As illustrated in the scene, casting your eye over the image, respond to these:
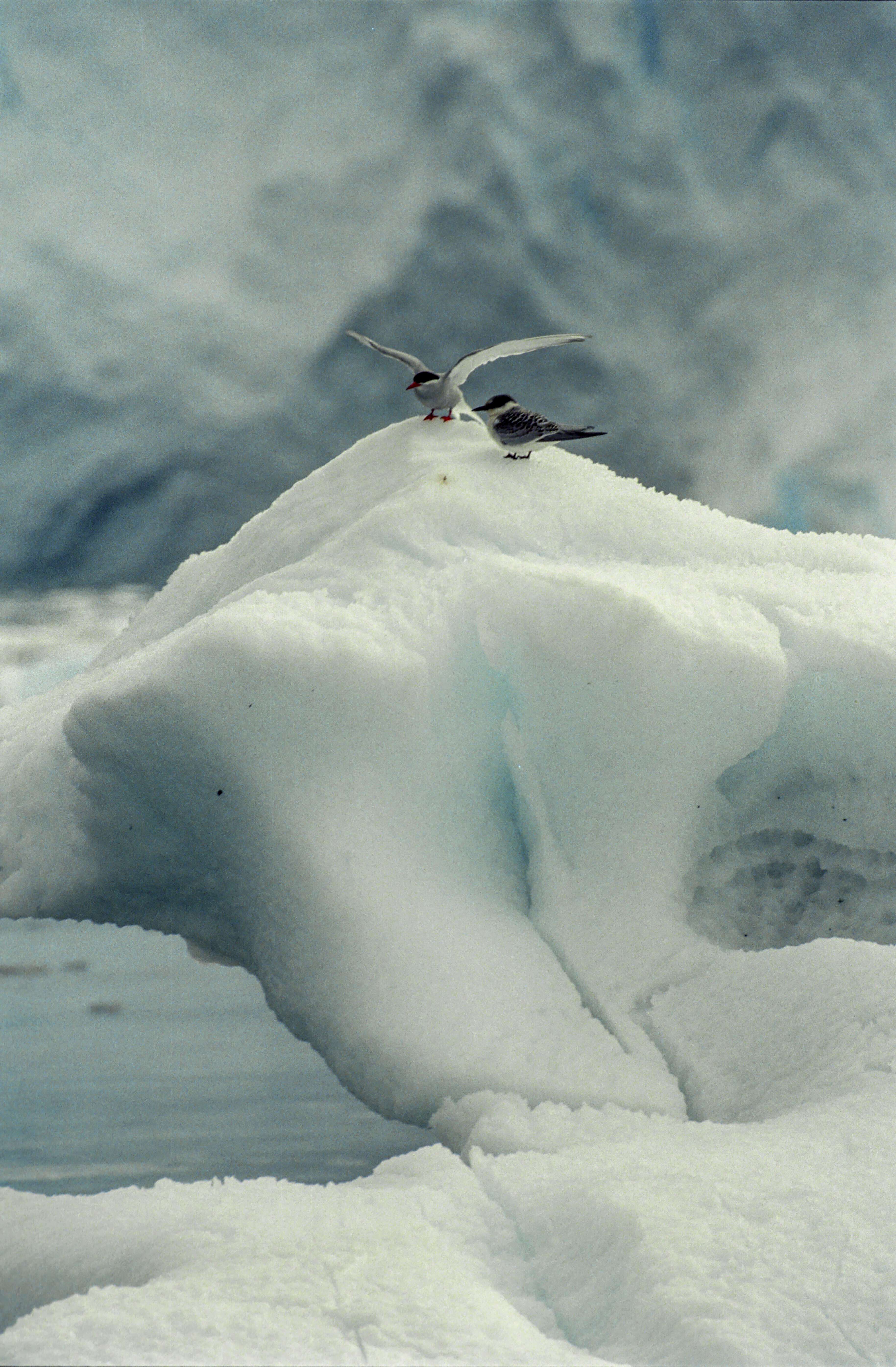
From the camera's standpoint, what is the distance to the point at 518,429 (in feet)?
13.5

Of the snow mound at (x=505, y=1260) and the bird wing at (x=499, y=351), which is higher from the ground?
the bird wing at (x=499, y=351)

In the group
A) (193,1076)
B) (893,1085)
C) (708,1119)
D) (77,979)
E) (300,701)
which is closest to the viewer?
(893,1085)

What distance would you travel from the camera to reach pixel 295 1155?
3.05 metres

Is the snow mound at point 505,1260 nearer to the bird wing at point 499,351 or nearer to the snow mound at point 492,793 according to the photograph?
the snow mound at point 492,793

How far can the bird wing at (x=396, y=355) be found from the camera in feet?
15.1

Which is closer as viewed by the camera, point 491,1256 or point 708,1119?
point 491,1256

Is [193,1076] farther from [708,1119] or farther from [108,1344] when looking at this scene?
[108,1344]

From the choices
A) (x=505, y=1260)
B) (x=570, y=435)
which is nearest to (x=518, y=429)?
(x=570, y=435)

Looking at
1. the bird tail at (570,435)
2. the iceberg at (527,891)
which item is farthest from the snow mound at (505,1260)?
the bird tail at (570,435)

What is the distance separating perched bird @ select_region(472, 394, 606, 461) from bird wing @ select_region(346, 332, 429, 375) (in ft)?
1.75

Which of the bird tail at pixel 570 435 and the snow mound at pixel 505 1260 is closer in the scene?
the snow mound at pixel 505 1260

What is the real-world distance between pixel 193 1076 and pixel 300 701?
158 centimetres

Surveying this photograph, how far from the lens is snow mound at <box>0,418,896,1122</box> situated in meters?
3.06

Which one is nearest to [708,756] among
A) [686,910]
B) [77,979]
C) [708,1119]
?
[686,910]
